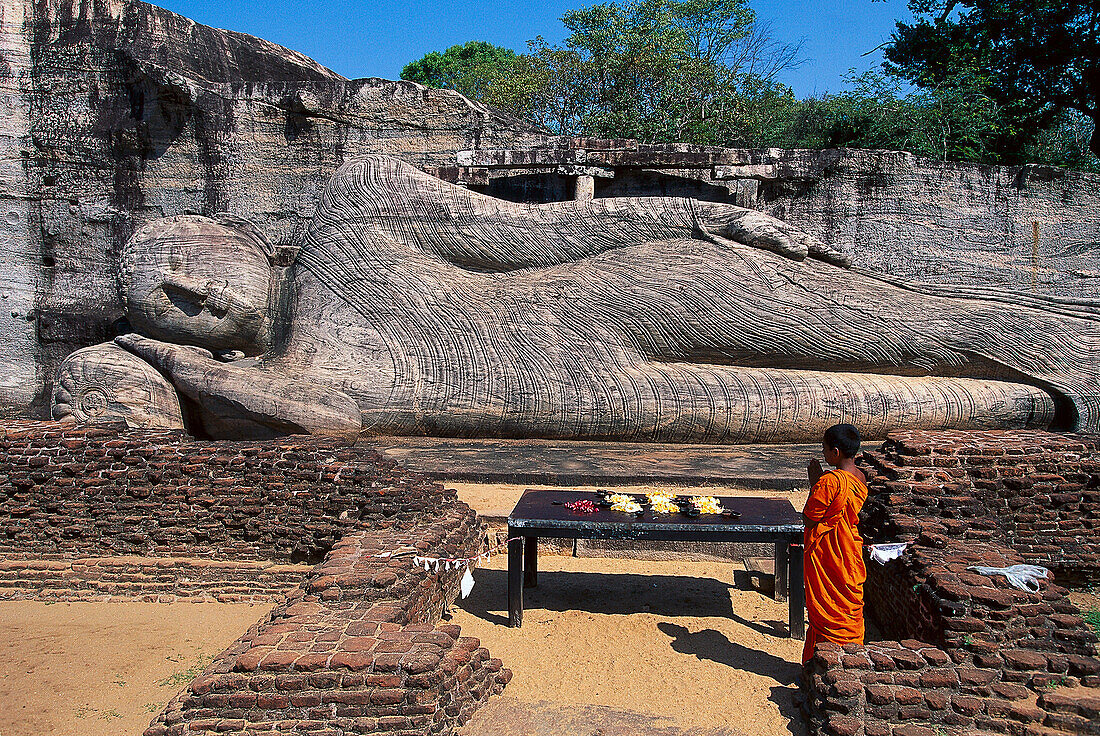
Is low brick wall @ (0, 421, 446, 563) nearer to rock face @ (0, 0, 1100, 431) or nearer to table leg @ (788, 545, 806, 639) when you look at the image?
table leg @ (788, 545, 806, 639)

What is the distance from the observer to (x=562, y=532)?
3520 mm

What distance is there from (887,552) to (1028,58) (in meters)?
12.6

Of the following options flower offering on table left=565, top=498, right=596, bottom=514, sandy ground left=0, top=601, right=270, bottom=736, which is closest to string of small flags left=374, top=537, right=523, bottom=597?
flower offering on table left=565, top=498, right=596, bottom=514

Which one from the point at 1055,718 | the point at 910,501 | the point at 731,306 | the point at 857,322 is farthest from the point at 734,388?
the point at 1055,718

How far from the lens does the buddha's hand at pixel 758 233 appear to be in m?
6.60

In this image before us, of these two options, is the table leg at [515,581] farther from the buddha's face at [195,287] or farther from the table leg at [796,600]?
the buddha's face at [195,287]

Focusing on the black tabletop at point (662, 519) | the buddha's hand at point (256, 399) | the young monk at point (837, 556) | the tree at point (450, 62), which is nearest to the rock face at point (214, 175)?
the buddha's hand at point (256, 399)

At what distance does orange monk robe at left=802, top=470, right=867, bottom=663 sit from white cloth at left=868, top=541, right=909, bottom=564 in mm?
604

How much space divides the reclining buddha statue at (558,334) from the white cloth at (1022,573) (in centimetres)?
293

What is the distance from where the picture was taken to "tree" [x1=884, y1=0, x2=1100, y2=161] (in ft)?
39.5

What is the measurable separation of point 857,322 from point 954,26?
32.2 ft

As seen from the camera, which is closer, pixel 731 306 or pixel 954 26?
pixel 731 306

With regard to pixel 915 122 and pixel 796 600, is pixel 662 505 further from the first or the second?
pixel 915 122

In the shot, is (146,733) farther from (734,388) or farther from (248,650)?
(734,388)
